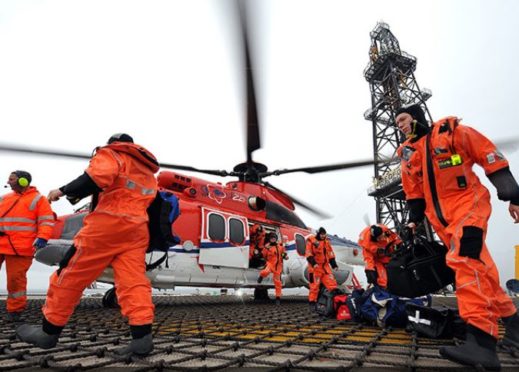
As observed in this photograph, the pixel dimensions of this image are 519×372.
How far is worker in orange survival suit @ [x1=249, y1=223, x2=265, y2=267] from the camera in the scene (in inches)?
338

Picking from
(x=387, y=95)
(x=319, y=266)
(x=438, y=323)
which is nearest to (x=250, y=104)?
(x=319, y=266)

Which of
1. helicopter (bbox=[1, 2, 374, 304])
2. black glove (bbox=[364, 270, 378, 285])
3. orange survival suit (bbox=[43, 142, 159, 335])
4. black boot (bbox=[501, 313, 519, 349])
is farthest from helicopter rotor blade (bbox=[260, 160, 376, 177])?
orange survival suit (bbox=[43, 142, 159, 335])

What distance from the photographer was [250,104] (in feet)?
21.0

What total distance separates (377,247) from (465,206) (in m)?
3.52

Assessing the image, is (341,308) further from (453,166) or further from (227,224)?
(227,224)

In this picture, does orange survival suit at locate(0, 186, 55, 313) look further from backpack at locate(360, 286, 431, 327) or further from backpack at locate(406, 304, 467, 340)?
backpack at locate(406, 304, 467, 340)

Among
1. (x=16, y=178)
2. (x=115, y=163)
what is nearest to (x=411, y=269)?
(x=115, y=163)

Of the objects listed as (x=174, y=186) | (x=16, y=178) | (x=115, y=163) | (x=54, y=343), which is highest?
(x=174, y=186)

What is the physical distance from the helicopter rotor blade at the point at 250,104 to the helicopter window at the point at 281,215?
4.63 ft

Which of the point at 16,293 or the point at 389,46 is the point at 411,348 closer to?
the point at 16,293

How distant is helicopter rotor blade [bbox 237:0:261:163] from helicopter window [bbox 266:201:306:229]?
1412 millimetres

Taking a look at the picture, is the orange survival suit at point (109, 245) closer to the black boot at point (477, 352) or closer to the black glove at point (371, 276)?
the black boot at point (477, 352)

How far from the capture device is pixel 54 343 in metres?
2.36

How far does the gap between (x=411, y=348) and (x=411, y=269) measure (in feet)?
1.93
